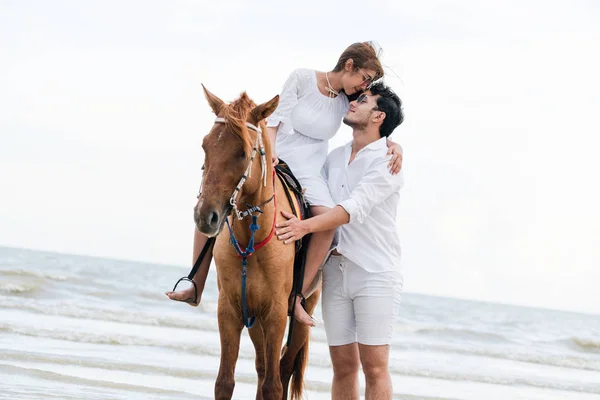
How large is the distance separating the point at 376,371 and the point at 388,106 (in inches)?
57.5

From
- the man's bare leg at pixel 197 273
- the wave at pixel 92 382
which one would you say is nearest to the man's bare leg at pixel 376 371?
the man's bare leg at pixel 197 273

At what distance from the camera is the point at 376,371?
427cm

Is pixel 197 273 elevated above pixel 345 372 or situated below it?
above

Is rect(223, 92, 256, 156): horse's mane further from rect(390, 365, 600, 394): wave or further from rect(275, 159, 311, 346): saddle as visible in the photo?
rect(390, 365, 600, 394): wave

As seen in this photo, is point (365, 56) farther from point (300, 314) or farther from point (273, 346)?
point (273, 346)

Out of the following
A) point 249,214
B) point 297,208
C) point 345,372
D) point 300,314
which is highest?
point 297,208

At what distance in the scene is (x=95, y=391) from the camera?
6.49 metres

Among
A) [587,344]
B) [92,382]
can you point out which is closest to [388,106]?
[92,382]

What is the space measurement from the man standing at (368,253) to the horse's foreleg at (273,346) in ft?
1.81

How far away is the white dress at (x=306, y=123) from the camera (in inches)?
175

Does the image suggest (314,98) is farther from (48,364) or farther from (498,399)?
(498,399)

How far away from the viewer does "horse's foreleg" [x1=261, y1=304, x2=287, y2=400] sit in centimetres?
386

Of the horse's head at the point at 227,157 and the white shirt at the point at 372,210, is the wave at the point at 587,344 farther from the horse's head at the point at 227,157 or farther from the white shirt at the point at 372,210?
the horse's head at the point at 227,157

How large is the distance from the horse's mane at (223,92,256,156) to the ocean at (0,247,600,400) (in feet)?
11.6
